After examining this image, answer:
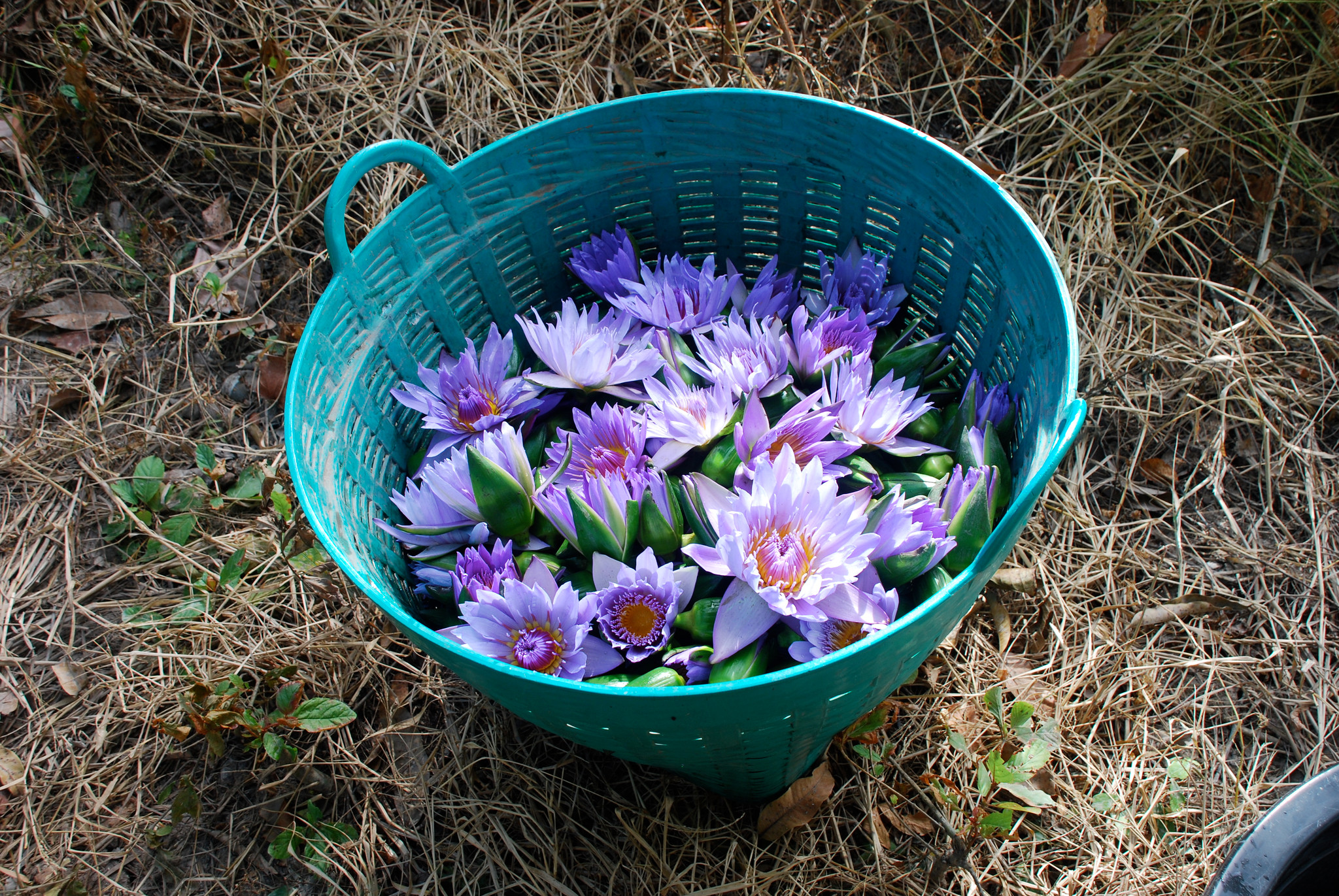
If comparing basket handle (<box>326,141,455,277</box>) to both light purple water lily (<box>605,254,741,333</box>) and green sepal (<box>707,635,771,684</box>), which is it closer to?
light purple water lily (<box>605,254,741,333</box>)

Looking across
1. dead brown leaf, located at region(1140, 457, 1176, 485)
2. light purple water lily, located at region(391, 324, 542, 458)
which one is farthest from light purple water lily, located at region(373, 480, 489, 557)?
dead brown leaf, located at region(1140, 457, 1176, 485)

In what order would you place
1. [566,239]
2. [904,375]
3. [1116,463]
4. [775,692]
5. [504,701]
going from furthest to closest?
1. [1116,463]
2. [566,239]
3. [904,375]
4. [504,701]
5. [775,692]

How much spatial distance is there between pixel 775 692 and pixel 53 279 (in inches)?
73.4

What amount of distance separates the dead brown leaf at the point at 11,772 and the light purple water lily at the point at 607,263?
3.99ft

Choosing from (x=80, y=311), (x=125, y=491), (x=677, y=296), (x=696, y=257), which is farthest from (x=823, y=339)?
(x=80, y=311)

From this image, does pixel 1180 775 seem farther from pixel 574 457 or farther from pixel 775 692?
pixel 574 457

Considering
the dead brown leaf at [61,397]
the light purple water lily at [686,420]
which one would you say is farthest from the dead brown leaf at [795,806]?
the dead brown leaf at [61,397]

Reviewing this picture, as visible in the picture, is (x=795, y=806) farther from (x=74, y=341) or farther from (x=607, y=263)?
(x=74, y=341)

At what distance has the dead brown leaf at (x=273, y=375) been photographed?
5.63 ft

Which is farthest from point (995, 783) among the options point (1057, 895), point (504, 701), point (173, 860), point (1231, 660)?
point (173, 860)

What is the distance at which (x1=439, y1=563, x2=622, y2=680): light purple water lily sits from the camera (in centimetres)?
101

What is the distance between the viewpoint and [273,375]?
5.63 feet

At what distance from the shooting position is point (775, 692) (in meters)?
0.80

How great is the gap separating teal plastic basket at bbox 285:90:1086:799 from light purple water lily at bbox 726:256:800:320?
4.4 inches
